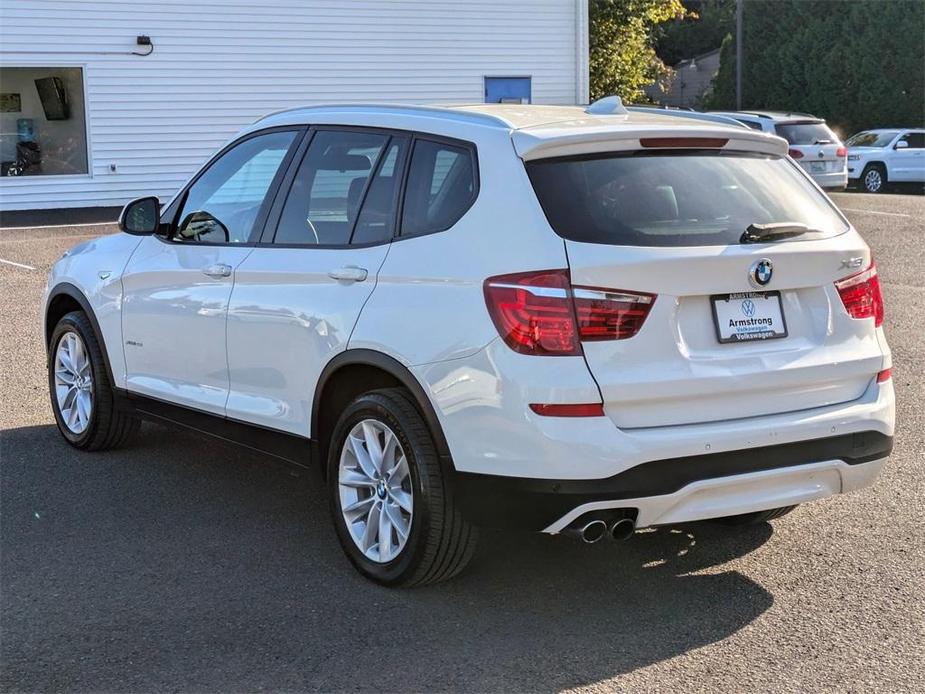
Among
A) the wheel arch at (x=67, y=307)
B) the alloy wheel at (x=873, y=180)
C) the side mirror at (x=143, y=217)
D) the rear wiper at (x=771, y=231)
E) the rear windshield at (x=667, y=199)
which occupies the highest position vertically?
the rear windshield at (x=667, y=199)

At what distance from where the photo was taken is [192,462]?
22.7 feet

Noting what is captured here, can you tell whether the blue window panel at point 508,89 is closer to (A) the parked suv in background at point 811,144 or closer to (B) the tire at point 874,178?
(A) the parked suv in background at point 811,144

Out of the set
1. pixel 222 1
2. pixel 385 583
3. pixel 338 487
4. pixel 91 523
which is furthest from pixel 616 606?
pixel 222 1

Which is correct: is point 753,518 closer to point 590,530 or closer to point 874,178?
point 590,530

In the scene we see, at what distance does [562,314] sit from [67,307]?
396 centimetres

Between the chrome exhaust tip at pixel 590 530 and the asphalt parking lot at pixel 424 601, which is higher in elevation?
the chrome exhaust tip at pixel 590 530

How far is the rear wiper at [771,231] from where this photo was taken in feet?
15.2

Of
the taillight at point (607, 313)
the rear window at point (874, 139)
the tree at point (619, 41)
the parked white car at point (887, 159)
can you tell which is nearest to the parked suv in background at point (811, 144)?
the parked white car at point (887, 159)

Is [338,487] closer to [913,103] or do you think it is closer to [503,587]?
[503,587]

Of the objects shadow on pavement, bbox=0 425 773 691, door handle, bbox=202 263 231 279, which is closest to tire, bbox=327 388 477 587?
shadow on pavement, bbox=0 425 773 691

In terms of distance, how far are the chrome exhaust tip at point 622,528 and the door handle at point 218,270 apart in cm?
218

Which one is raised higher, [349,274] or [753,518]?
[349,274]

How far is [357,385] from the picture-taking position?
511cm

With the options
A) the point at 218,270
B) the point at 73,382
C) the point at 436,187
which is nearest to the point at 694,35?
the point at 73,382
